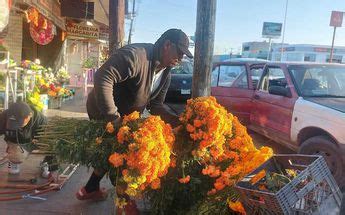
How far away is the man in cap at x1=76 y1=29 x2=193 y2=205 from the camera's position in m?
3.10

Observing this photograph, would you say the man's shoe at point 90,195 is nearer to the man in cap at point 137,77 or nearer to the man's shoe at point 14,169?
the man in cap at point 137,77

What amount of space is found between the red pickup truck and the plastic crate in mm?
3391

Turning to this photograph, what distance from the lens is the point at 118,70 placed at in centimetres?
317

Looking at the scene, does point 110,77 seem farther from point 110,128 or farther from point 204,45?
point 204,45

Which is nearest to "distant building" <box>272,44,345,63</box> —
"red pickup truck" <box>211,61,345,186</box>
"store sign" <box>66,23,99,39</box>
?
"store sign" <box>66,23,99,39</box>

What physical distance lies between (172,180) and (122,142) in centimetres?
53

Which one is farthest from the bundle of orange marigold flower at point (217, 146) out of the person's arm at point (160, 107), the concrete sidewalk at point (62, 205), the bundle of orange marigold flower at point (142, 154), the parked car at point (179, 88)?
the parked car at point (179, 88)

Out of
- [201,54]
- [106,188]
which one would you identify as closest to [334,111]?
[201,54]

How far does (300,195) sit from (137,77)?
187cm

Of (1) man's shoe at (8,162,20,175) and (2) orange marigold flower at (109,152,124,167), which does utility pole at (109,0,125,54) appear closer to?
(1) man's shoe at (8,162,20,175)

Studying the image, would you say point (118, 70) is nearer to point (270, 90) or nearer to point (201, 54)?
point (201, 54)

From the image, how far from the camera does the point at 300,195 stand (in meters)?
1.94

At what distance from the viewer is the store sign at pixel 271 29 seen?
152 feet

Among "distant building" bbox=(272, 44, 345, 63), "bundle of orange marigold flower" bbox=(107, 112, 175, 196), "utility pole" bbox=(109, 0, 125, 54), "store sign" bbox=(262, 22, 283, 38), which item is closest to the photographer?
"bundle of orange marigold flower" bbox=(107, 112, 175, 196)
